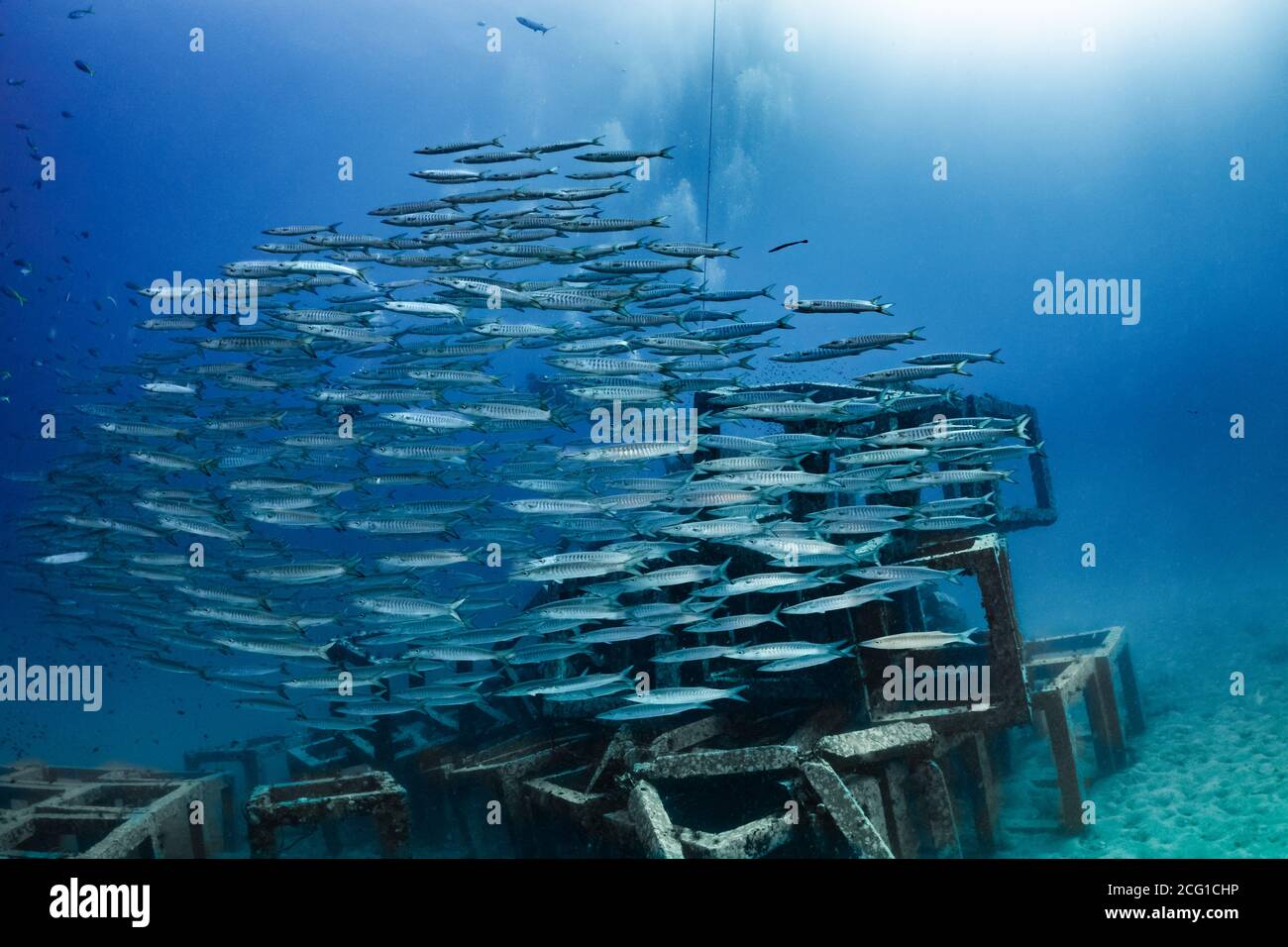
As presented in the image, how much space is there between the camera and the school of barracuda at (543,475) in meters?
5.56

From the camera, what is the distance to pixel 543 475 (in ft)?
24.9

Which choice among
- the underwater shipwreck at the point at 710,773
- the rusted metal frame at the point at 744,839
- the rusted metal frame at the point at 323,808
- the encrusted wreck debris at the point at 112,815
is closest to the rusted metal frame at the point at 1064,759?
the underwater shipwreck at the point at 710,773

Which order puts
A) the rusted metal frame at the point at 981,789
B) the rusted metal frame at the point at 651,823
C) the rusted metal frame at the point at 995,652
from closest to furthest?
the rusted metal frame at the point at 651,823
the rusted metal frame at the point at 995,652
the rusted metal frame at the point at 981,789

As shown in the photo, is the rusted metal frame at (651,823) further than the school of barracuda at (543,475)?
No

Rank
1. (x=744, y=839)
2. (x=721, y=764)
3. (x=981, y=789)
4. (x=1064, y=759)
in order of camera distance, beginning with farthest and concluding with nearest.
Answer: (x=1064, y=759), (x=981, y=789), (x=721, y=764), (x=744, y=839)

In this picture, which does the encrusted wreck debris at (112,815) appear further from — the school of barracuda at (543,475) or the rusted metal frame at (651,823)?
the rusted metal frame at (651,823)

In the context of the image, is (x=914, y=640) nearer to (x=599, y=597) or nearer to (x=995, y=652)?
(x=995, y=652)

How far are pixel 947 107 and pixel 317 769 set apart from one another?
91.0 m

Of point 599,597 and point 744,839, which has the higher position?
point 599,597
